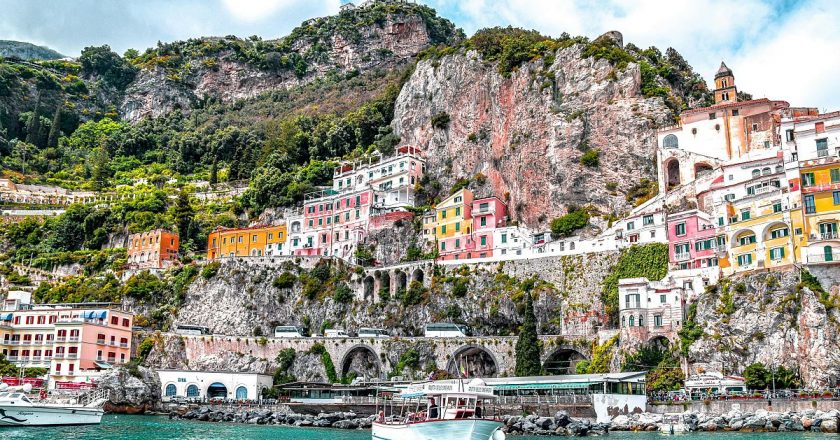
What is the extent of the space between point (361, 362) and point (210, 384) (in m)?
13.8

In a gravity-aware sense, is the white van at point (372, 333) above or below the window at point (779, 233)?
below

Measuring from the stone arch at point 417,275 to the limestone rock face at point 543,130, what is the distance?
11.5m

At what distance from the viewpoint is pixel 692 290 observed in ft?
189

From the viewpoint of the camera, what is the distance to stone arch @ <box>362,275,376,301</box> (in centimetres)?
7588

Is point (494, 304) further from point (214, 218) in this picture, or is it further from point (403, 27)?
point (403, 27)

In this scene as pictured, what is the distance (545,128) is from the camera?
78312 mm

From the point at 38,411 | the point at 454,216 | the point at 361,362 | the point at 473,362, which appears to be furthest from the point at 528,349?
the point at 38,411

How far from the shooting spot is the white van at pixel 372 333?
69.6 metres

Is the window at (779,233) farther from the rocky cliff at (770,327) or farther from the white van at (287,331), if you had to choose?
the white van at (287,331)

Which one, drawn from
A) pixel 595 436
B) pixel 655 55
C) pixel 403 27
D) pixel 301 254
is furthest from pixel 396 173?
pixel 403 27

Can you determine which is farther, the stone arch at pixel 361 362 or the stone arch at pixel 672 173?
the stone arch at pixel 672 173

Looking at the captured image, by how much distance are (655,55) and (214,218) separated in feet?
188

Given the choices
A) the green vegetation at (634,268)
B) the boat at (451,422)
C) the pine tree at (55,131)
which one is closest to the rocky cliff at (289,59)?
the pine tree at (55,131)

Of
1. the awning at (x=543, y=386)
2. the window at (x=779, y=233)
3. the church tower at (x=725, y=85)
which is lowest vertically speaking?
the awning at (x=543, y=386)
